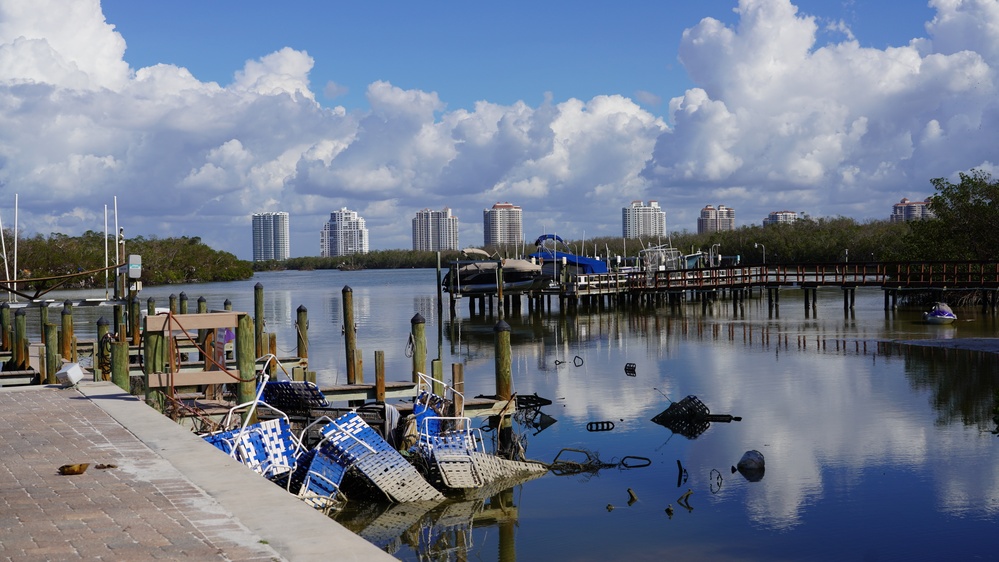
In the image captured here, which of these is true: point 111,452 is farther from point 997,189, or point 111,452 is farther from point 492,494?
point 997,189

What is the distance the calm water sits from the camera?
11367 millimetres

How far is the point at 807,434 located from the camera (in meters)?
17.2

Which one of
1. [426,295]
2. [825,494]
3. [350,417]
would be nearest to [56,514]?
[350,417]

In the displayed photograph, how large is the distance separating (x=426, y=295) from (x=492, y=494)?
63.6m

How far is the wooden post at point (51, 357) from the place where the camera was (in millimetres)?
16781

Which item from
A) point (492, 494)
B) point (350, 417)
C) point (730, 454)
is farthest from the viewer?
point (730, 454)

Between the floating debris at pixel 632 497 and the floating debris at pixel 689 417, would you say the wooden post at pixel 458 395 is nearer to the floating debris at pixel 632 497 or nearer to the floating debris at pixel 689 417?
the floating debris at pixel 632 497

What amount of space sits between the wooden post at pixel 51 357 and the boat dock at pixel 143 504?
5288 millimetres

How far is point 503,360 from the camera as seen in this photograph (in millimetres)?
16422

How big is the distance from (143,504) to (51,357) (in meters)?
10.4

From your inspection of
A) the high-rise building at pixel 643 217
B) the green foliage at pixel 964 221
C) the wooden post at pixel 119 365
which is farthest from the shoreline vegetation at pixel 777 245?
the high-rise building at pixel 643 217

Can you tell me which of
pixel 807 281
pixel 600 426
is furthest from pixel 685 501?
pixel 807 281

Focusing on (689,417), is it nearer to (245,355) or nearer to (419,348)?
(419,348)

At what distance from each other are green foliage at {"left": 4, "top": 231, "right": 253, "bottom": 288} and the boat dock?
76349 millimetres
